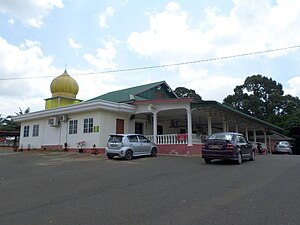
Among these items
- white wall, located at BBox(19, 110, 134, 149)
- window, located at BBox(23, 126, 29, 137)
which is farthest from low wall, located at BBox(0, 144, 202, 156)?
window, located at BBox(23, 126, 29, 137)

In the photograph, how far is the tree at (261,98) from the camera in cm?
5872

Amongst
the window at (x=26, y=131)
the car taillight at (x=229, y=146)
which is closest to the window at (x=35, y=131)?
the window at (x=26, y=131)

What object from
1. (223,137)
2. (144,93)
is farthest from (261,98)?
(223,137)

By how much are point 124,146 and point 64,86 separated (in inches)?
591

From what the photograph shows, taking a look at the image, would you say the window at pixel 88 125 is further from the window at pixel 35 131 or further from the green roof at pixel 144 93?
the window at pixel 35 131

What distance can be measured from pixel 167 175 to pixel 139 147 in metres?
7.14

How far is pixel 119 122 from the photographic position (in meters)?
21.5

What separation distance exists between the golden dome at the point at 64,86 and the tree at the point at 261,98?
128ft

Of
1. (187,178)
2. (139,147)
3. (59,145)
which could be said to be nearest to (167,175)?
(187,178)

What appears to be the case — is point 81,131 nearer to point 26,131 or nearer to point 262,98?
point 26,131

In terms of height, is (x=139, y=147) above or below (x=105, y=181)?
above

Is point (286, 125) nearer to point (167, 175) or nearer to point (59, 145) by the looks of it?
point (59, 145)

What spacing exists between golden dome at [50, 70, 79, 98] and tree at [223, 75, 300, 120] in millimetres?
38947

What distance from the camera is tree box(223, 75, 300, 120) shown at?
193ft
